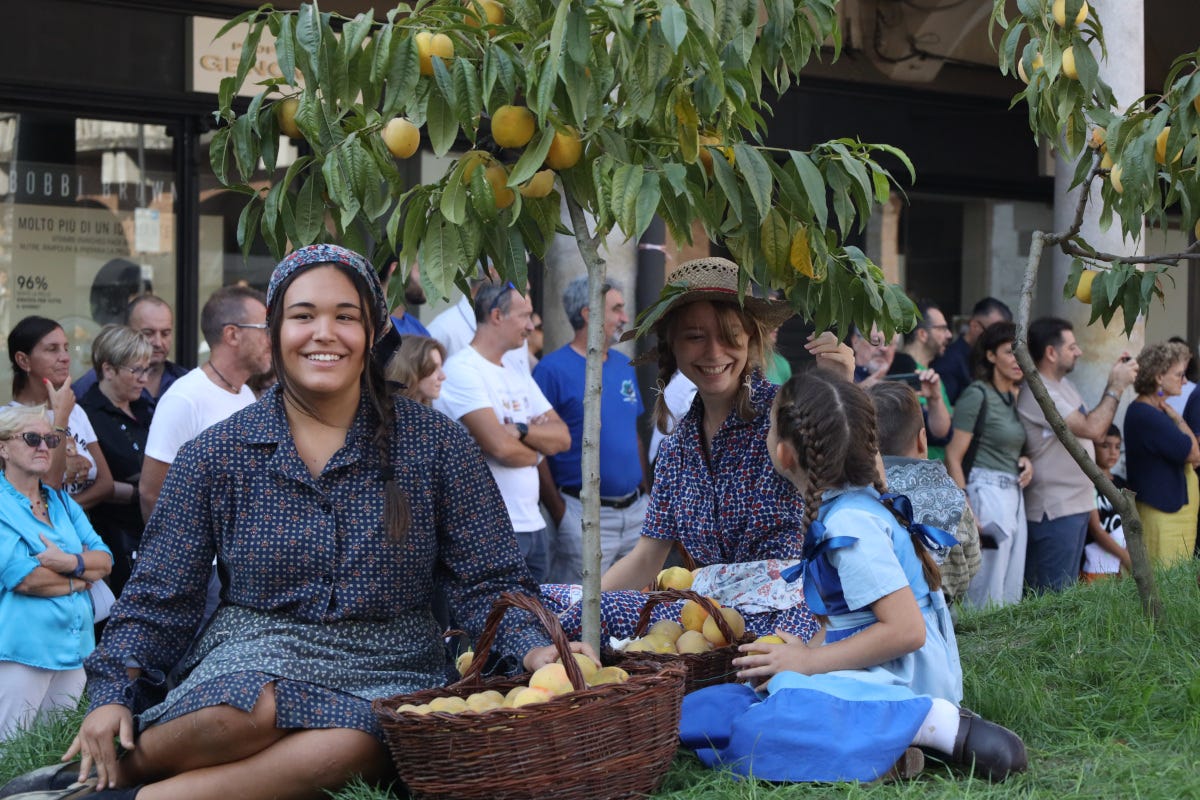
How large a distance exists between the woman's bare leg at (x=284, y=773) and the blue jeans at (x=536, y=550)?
132 inches

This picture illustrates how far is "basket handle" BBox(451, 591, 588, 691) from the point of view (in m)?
3.19

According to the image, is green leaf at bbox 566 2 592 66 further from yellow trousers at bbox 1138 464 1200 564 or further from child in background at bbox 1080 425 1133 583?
yellow trousers at bbox 1138 464 1200 564

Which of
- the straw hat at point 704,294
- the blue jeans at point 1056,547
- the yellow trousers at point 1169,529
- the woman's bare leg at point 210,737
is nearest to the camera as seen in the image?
the woman's bare leg at point 210,737

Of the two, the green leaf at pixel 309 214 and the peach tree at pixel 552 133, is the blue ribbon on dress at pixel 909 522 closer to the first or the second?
the peach tree at pixel 552 133

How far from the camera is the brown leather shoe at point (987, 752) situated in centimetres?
354

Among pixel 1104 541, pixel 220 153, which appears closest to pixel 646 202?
pixel 220 153

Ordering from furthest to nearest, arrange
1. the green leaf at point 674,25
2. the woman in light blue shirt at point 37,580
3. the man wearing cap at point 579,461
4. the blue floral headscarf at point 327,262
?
the man wearing cap at point 579,461 → the woman in light blue shirt at point 37,580 → the blue floral headscarf at point 327,262 → the green leaf at point 674,25

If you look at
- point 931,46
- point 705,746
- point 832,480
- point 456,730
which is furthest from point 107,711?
point 931,46

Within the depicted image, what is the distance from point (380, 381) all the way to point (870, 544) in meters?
1.26

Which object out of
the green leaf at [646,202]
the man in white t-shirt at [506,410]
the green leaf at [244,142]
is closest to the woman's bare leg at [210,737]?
the green leaf at [244,142]

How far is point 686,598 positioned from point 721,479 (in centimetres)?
52

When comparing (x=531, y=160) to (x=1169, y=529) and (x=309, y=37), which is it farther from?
(x=1169, y=529)

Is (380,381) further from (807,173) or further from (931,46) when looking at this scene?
(931,46)

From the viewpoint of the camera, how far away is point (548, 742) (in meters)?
3.10
